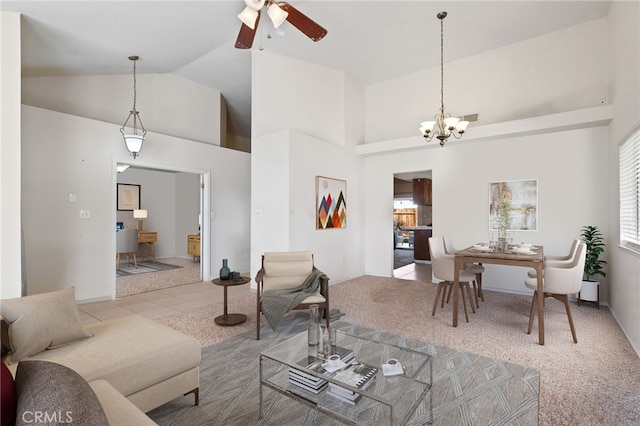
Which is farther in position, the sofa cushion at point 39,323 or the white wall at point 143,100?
the white wall at point 143,100

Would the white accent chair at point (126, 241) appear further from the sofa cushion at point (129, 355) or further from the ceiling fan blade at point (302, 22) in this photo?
the ceiling fan blade at point (302, 22)

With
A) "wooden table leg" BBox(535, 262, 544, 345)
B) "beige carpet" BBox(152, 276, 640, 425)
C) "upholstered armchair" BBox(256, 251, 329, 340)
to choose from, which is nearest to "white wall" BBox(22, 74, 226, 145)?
"beige carpet" BBox(152, 276, 640, 425)

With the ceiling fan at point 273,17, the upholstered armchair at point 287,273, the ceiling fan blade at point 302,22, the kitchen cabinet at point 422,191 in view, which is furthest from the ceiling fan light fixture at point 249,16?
the kitchen cabinet at point 422,191

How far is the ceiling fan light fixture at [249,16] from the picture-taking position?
2834 mm

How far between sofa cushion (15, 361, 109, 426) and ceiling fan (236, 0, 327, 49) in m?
2.87

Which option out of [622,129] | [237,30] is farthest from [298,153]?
[622,129]

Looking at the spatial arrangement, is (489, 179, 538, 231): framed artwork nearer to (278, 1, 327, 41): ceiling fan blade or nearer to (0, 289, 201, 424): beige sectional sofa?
(278, 1, 327, 41): ceiling fan blade

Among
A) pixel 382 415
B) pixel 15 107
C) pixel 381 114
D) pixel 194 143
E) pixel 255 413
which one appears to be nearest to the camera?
pixel 382 415

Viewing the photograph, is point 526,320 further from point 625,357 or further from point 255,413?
point 255,413

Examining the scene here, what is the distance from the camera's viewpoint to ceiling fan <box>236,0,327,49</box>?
9.29 ft

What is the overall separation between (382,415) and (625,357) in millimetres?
2450

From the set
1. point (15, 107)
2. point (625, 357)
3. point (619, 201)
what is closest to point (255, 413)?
point (625, 357)

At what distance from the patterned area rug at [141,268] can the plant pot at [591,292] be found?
7297mm

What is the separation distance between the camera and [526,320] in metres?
3.63
